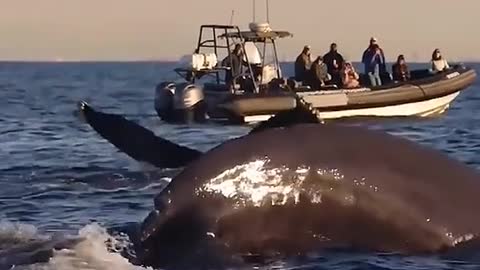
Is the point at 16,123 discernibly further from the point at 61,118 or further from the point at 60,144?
the point at 60,144

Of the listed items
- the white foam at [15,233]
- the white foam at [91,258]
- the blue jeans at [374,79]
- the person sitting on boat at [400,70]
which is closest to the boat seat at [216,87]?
the blue jeans at [374,79]

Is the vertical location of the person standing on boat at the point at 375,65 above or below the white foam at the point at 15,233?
below

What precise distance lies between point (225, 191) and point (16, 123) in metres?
26.5

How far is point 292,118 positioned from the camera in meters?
6.45

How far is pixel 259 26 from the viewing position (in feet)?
106

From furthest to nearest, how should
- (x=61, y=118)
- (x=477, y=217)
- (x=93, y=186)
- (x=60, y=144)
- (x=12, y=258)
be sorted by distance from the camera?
(x=61, y=118) < (x=60, y=144) < (x=93, y=186) < (x=12, y=258) < (x=477, y=217)

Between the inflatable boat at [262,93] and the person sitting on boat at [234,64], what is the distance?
11 cm

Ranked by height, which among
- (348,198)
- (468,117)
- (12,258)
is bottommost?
(468,117)

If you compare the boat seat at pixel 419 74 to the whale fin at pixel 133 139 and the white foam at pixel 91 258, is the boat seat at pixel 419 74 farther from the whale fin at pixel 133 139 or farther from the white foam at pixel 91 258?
the white foam at pixel 91 258

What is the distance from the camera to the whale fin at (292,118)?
6.41m

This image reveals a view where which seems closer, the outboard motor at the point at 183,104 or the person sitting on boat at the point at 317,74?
the person sitting on boat at the point at 317,74

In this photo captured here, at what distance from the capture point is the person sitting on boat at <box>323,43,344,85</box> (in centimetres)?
3209

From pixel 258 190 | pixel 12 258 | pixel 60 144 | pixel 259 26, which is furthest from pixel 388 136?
pixel 259 26

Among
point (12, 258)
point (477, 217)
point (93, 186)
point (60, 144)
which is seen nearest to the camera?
point (477, 217)
